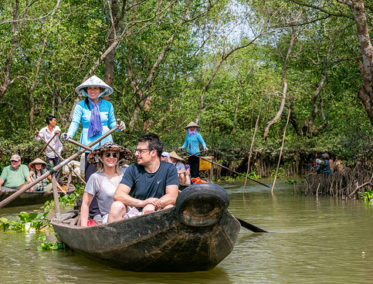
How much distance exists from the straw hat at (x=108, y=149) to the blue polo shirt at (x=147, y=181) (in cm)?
50

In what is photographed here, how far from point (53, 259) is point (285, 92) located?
19.7m

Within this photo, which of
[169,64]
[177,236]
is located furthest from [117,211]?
[169,64]

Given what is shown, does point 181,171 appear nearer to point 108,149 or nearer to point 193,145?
point 193,145

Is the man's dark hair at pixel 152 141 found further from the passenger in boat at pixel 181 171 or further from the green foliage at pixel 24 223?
the passenger in boat at pixel 181 171

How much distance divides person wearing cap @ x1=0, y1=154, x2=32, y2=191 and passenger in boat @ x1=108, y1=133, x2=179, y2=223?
21.6 feet

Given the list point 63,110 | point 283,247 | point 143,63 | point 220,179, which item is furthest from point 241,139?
point 283,247

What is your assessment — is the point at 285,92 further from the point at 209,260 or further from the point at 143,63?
the point at 209,260

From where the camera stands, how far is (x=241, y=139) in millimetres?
24672

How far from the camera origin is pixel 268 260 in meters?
5.57

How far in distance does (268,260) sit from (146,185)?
158 centimetres

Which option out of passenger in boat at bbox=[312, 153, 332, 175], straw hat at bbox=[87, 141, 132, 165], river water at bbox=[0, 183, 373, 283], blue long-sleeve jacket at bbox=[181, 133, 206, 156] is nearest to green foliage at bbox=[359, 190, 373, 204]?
passenger in boat at bbox=[312, 153, 332, 175]

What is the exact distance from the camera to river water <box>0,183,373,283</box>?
4.77 metres

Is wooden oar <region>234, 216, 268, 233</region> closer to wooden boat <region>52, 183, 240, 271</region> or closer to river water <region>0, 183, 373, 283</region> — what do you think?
river water <region>0, 183, 373, 283</region>

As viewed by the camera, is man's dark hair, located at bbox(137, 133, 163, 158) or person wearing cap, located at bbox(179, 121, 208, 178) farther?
person wearing cap, located at bbox(179, 121, 208, 178)
